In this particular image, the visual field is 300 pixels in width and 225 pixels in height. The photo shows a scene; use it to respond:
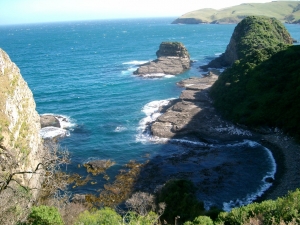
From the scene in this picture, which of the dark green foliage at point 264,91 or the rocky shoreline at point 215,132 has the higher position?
the dark green foliage at point 264,91

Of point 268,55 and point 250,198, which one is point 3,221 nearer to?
point 250,198

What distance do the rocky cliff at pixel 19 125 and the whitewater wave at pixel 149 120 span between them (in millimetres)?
22261

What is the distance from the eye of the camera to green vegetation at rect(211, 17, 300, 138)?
62.2m

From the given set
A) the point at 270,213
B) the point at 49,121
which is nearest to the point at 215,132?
the point at 270,213

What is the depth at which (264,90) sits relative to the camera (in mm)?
70625

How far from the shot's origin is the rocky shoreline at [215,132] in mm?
47191

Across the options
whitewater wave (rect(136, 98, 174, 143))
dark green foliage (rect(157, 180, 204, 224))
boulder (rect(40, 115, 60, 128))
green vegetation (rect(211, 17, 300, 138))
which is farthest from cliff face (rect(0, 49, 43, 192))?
green vegetation (rect(211, 17, 300, 138))

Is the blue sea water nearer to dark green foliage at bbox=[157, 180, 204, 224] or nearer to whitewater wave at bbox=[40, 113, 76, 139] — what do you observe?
whitewater wave at bbox=[40, 113, 76, 139]

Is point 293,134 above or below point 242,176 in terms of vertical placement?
above

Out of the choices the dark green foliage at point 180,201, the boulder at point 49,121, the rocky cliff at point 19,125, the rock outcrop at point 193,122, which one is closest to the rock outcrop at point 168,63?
the rock outcrop at point 193,122

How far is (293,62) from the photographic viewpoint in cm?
7288

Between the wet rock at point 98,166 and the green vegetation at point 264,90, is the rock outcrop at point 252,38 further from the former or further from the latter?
the wet rock at point 98,166

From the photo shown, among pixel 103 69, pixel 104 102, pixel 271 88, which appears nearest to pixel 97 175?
pixel 104 102

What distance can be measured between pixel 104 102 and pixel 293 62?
50.6m
